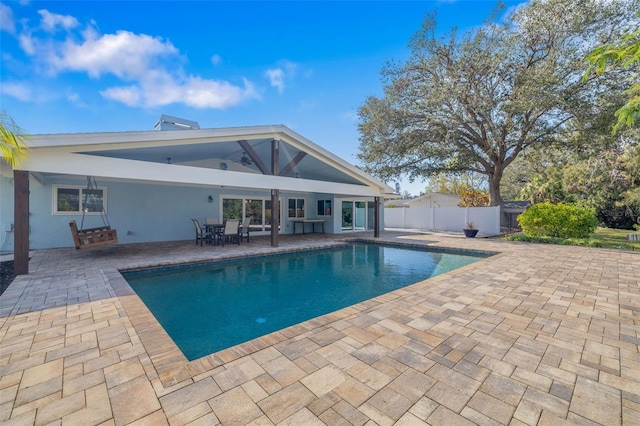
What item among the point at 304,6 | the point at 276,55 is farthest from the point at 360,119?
the point at 304,6

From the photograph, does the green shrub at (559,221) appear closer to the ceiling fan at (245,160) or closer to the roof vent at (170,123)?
the ceiling fan at (245,160)

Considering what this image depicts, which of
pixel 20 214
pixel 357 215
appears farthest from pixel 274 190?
pixel 357 215

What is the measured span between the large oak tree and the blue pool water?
8.24 m

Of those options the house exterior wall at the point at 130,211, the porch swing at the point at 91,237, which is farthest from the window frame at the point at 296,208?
the porch swing at the point at 91,237

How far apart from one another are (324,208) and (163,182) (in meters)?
8.95

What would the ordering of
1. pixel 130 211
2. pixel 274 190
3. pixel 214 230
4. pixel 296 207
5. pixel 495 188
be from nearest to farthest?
pixel 274 190 → pixel 214 230 → pixel 130 211 → pixel 296 207 → pixel 495 188

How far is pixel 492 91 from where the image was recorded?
13961mm

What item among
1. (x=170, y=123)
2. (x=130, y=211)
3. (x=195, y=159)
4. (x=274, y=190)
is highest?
(x=170, y=123)

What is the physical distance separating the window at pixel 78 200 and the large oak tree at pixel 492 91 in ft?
43.3

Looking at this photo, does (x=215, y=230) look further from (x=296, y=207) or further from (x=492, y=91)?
(x=492, y=91)

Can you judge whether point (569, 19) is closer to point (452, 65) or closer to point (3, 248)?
point (452, 65)

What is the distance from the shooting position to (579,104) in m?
12.2

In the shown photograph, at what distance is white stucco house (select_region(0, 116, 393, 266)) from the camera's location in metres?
6.21

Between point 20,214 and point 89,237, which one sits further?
point 89,237
